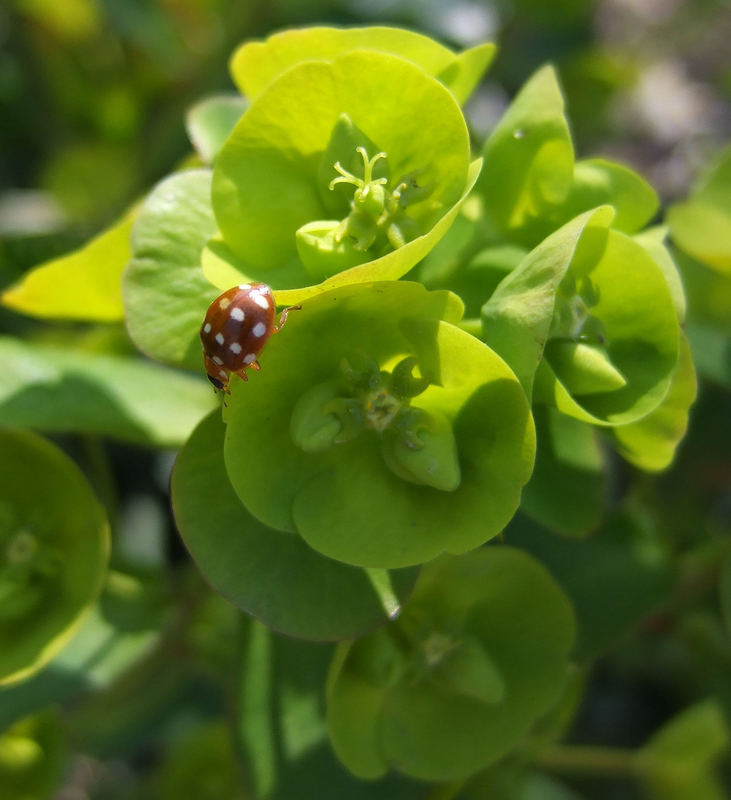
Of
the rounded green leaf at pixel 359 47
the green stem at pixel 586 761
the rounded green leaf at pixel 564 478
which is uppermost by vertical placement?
A: the rounded green leaf at pixel 359 47

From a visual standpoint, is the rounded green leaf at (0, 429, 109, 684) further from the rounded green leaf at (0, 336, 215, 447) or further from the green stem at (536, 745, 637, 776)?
the green stem at (536, 745, 637, 776)

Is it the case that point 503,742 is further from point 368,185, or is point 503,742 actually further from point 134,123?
point 134,123

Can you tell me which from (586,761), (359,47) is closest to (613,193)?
(359,47)

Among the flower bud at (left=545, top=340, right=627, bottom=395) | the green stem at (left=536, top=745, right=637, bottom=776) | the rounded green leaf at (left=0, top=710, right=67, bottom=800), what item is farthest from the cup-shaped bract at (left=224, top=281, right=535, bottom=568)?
the green stem at (left=536, top=745, right=637, bottom=776)

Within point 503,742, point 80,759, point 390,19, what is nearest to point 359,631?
point 503,742

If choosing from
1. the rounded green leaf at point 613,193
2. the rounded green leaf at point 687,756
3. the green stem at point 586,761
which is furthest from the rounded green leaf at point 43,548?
the rounded green leaf at point 687,756

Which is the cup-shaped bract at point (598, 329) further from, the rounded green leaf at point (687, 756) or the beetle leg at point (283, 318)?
the rounded green leaf at point (687, 756)
